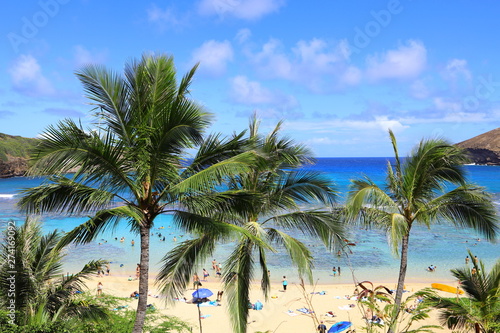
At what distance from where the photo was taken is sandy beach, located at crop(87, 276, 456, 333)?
59.0 feet

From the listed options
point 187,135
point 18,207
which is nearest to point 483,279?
point 187,135

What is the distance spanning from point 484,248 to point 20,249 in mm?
34892

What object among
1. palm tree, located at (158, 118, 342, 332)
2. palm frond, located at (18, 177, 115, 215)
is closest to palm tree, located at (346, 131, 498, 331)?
palm tree, located at (158, 118, 342, 332)

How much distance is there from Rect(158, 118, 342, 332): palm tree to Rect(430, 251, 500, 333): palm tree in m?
2.65

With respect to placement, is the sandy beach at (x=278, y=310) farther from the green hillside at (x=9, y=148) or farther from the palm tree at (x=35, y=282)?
the green hillside at (x=9, y=148)

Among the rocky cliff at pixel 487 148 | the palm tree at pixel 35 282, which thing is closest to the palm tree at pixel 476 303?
the palm tree at pixel 35 282

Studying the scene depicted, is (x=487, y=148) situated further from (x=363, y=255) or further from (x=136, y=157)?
(x=136, y=157)

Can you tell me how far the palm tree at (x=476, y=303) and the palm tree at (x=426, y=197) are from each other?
1200mm

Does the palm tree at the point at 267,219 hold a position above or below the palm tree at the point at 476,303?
above

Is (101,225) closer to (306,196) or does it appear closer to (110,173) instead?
(110,173)

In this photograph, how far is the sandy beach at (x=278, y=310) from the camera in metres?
18.0

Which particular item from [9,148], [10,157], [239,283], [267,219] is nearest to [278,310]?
[239,283]

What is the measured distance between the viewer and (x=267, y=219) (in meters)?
8.90

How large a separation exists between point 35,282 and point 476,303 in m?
8.57
